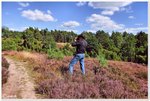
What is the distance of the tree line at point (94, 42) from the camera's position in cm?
1228

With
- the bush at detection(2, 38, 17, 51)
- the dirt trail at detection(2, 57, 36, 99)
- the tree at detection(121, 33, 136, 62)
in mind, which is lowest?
the dirt trail at detection(2, 57, 36, 99)

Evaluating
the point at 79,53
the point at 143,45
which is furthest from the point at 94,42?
the point at 143,45

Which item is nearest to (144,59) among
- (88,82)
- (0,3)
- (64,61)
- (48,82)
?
(64,61)

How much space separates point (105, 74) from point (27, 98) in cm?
283

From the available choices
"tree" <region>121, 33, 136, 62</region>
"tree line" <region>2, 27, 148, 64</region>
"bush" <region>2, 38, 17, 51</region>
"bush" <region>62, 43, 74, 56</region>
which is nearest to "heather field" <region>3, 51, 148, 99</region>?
"tree line" <region>2, 27, 148, 64</region>

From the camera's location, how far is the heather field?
977 centimetres

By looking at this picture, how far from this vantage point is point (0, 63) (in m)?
10.4

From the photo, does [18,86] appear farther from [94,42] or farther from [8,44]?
[8,44]

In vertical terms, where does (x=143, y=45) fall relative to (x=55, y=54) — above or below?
above

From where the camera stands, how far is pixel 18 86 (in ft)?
33.3

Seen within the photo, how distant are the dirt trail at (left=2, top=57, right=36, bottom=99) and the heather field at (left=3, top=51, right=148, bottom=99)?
0.55 feet

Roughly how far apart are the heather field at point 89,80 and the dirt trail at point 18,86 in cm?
17

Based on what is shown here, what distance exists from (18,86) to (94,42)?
351 centimetres

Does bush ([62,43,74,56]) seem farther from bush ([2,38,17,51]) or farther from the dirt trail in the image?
the dirt trail
